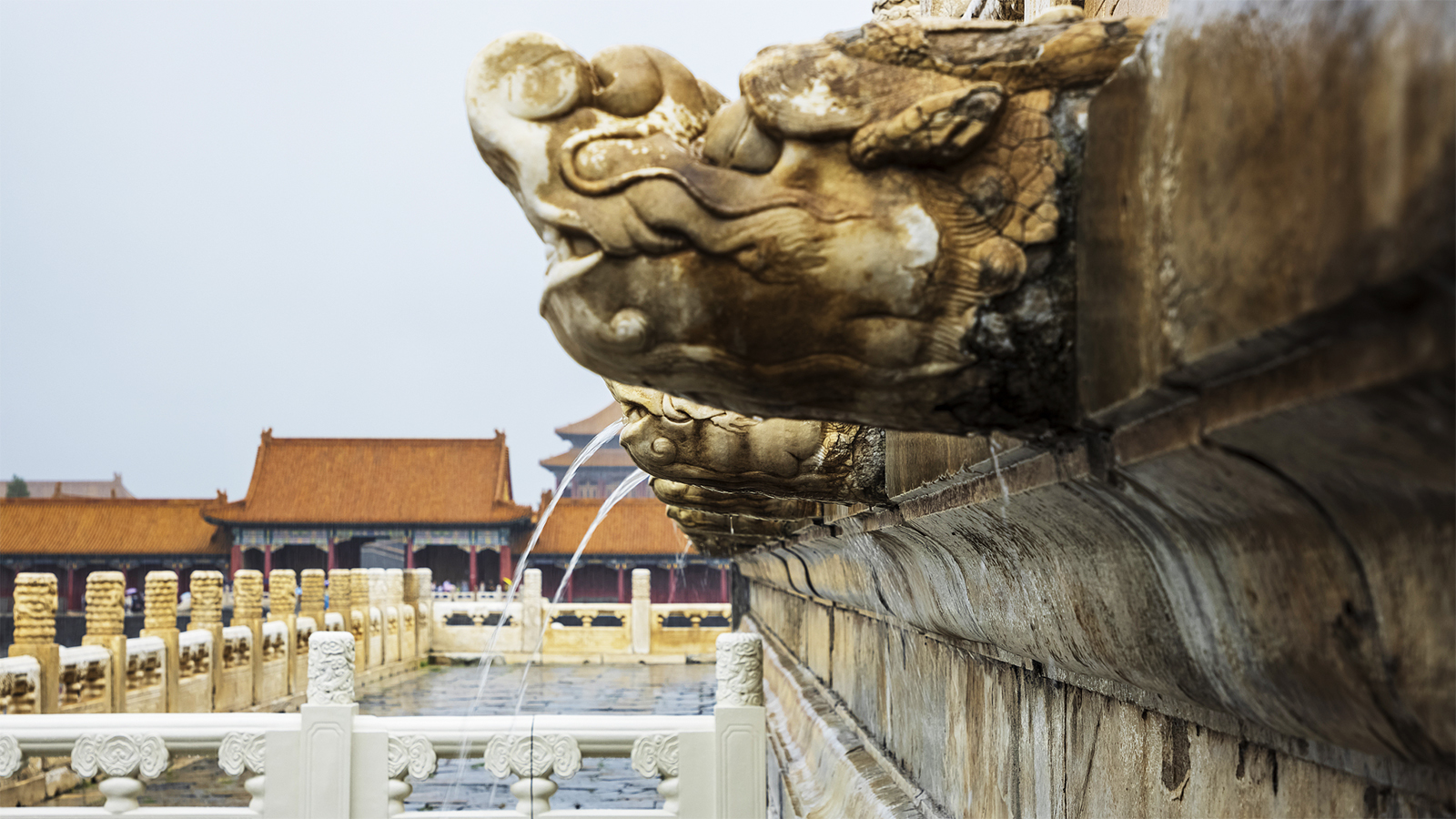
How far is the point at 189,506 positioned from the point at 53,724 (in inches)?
1165

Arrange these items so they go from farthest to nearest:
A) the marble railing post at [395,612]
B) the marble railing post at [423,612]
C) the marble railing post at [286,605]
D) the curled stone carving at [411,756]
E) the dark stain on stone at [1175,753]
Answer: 1. the marble railing post at [423,612]
2. the marble railing post at [395,612]
3. the marble railing post at [286,605]
4. the curled stone carving at [411,756]
5. the dark stain on stone at [1175,753]

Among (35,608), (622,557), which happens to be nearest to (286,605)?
(35,608)

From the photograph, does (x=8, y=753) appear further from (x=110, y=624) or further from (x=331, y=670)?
(x=110, y=624)

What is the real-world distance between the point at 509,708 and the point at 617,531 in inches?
585

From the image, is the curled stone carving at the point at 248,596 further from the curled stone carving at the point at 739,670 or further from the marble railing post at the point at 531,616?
the curled stone carving at the point at 739,670

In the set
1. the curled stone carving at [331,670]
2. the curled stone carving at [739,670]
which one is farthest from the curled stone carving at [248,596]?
the curled stone carving at [739,670]

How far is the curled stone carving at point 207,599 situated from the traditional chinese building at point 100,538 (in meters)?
17.8

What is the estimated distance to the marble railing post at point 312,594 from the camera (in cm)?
2052

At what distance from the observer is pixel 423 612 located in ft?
85.4

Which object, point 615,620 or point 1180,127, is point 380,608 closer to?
point 615,620

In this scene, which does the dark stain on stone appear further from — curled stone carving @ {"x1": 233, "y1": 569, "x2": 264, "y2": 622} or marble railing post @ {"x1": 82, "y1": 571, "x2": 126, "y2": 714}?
curled stone carving @ {"x1": 233, "y1": 569, "x2": 264, "y2": 622}

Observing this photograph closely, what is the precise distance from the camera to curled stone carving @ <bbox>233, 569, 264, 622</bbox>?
1756 cm

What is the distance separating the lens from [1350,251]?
692 millimetres

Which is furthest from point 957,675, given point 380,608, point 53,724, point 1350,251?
point 380,608
